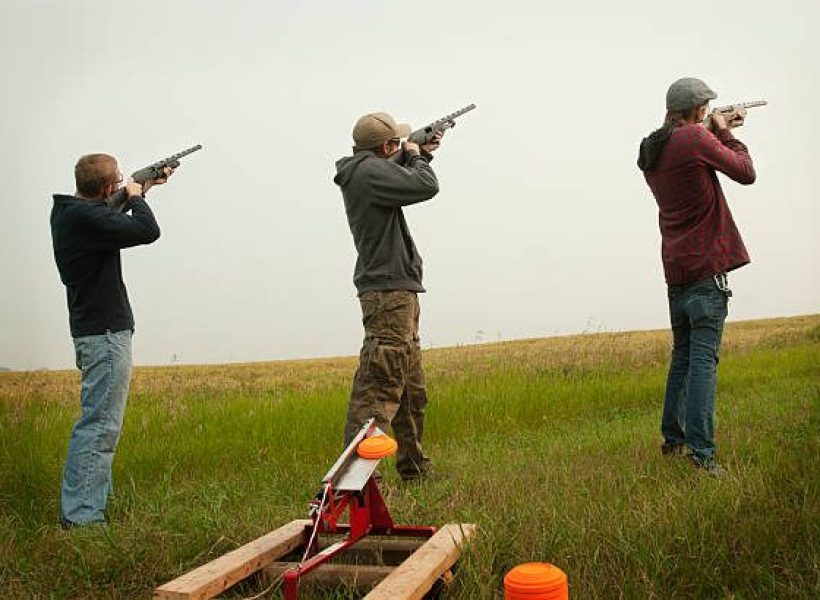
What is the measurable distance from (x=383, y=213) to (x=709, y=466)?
2623 mm

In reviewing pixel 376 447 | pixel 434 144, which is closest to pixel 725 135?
pixel 434 144

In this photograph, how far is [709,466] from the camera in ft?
18.5

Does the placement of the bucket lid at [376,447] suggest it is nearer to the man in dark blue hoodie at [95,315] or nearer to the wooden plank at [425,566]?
the wooden plank at [425,566]

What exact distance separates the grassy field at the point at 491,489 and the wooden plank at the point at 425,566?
0.09m

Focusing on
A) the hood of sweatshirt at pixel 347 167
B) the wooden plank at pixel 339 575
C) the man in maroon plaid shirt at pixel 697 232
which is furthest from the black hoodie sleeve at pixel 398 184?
the wooden plank at pixel 339 575

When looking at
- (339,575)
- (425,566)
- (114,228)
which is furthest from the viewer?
(114,228)

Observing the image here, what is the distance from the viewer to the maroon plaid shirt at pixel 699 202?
5.72m

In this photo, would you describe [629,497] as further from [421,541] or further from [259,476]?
[259,476]

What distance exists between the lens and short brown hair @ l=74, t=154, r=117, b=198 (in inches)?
222

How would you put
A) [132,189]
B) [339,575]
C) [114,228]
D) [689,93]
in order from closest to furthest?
[339,575] → [114,228] → [132,189] → [689,93]

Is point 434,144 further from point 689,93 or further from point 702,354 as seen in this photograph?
point 702,354

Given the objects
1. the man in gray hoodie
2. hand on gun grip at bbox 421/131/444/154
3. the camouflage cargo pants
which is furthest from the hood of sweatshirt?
the camouflage cargo pants

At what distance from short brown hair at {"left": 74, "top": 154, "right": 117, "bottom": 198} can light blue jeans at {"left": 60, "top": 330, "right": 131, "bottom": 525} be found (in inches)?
37.1

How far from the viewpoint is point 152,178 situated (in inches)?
236
